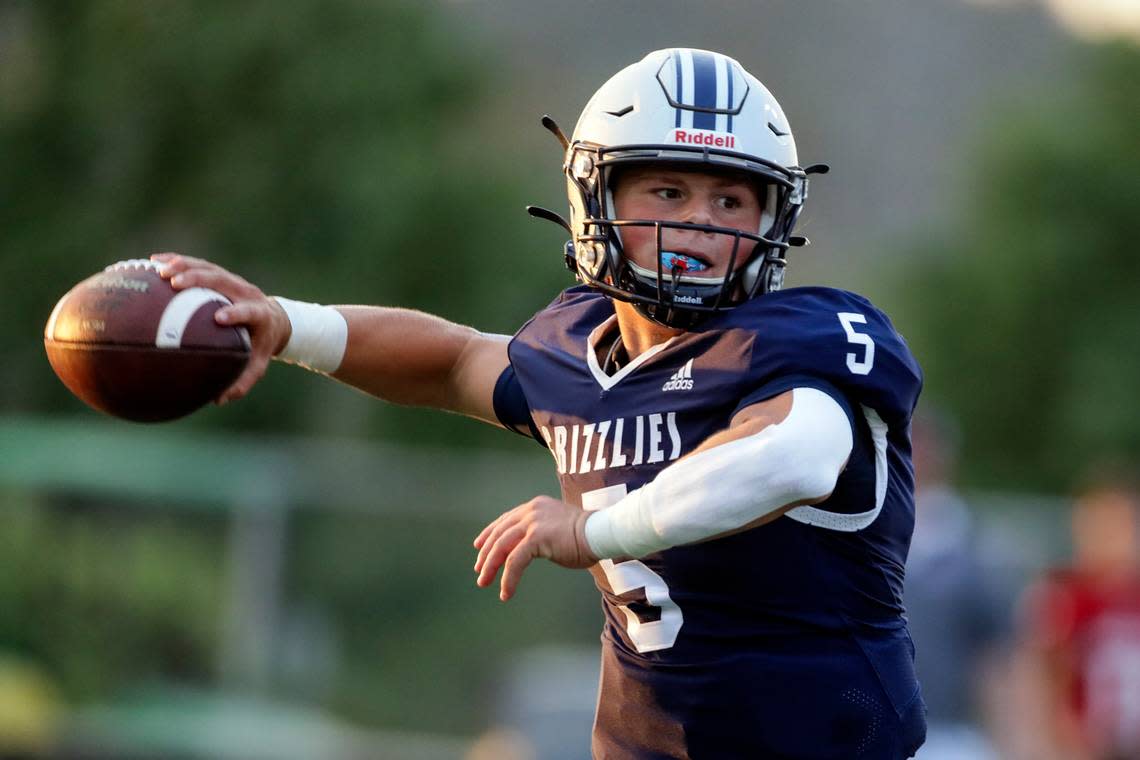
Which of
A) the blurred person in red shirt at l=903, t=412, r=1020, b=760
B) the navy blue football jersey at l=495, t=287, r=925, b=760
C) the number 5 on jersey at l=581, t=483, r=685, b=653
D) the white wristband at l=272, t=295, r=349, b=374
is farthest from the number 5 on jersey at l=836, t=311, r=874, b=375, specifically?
the blurred person in red shirt at l=903, t=412, r=1020, b=760

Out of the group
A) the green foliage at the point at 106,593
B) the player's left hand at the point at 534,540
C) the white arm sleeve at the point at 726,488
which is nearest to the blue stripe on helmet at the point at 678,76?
the white arm sleeve at the point at 726,488

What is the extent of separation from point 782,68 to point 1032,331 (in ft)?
106

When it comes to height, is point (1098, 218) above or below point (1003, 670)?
above

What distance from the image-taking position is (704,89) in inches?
142

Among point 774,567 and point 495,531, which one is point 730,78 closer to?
point 774,567

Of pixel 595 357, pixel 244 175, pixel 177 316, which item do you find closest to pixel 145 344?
pixel 177 316

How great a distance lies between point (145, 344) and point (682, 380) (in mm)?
1077

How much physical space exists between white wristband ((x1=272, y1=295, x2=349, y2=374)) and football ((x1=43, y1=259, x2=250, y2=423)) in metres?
0.21

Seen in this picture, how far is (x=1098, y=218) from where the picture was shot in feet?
62.1

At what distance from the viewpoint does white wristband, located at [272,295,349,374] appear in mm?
3988

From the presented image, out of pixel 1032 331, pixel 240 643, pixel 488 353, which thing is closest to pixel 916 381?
pixel 488 353

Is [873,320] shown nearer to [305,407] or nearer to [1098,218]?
[305,407]

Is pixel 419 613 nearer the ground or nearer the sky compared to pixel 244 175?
nearer the ground

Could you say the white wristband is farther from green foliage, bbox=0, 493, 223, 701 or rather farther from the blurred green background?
green foliage, bbox=0, 493, 223, 701
